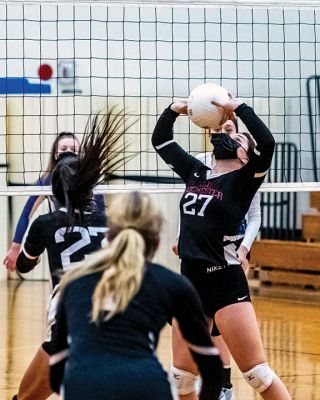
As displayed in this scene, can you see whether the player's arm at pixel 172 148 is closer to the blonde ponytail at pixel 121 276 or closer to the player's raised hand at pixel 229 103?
the player's raised hand at pixel 229 103

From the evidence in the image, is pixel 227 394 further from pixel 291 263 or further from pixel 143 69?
pixel 143 69

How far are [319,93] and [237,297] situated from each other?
25.9ft

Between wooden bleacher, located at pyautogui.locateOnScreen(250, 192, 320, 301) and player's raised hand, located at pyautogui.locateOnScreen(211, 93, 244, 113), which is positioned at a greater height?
player's raised hand, located at pyautogui.locateOnScreen(211, 93, 244, 113)

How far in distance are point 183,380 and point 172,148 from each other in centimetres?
132

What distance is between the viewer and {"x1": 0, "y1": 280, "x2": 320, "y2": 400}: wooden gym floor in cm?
881

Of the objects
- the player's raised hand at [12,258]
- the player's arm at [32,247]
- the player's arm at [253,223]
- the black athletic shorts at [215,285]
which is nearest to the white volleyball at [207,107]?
the black athletic shorts at [215,285]

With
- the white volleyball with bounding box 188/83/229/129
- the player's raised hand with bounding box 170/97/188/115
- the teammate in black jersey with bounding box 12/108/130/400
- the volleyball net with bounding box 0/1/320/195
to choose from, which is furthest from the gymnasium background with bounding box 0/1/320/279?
the teammate in black jersey with bounding box 12/108/130/400

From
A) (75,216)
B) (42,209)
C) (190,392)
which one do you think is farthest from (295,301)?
(75,216)

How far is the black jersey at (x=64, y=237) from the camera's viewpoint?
247 inches

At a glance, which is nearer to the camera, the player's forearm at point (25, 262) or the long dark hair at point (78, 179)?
the long dark hair at point (78, 179)

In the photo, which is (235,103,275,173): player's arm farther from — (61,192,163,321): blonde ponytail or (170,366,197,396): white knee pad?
(61,192,163,321): blonde ponytail

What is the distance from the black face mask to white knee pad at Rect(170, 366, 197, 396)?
1.22 m

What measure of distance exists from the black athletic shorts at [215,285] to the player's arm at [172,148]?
0.56 metres

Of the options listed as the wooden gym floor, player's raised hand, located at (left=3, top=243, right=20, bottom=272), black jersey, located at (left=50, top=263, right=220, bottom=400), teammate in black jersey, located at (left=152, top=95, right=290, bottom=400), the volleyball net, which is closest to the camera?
black jersey, located at (left=50, top=263, right=220, bottom=400)
